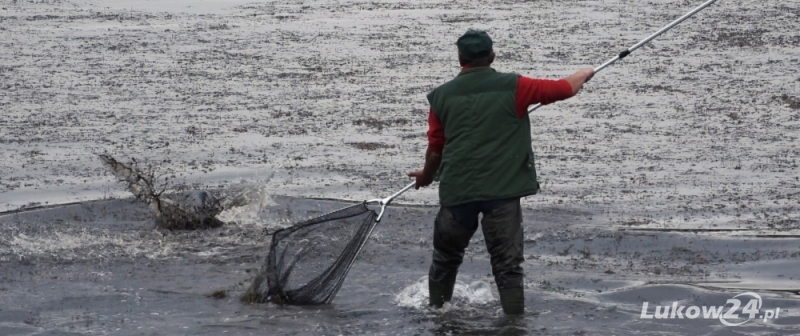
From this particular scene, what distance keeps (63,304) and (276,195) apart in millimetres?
3265

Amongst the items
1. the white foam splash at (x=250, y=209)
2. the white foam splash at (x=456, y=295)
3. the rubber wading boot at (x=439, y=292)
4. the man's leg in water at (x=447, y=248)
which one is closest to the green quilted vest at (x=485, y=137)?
the man's leg in water at (x=447, y=248)

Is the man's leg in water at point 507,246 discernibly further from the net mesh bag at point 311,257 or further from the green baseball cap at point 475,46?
the net mesh bag at point 311,257

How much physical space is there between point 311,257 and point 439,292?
0.87 m

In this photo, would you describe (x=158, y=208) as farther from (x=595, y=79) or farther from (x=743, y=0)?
(x=743, y=0)

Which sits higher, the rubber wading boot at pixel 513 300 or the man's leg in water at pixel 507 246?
the man's leg in water at pixel 507 246

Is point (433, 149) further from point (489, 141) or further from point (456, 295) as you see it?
point (456, 295)

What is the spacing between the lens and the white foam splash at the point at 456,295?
760cm

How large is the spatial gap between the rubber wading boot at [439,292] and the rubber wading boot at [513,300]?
38cm

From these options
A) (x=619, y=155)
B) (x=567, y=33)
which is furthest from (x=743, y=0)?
(x=619, y=155)

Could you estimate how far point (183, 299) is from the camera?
7785 millimetres

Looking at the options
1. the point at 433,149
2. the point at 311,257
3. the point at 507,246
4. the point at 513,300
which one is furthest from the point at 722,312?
the point at 311,257

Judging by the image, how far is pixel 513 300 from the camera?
7.04 m

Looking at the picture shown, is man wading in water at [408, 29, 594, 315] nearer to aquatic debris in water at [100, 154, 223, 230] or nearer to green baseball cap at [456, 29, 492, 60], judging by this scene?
green baseball cap at [456, 29, 492, 60]

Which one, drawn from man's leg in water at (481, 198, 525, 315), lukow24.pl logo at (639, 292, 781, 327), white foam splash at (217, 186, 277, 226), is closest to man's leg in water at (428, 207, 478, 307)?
man's leg in water at (481, 198, 525, 315)
